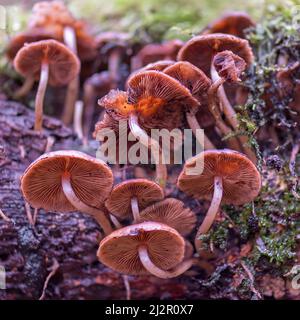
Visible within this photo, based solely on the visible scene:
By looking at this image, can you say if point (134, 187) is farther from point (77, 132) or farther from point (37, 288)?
point (77, 132)

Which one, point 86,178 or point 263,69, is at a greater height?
point 263,69

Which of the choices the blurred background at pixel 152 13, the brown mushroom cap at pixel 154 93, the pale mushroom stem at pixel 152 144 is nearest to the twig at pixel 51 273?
the pale mushroom stem at pixel 152 144

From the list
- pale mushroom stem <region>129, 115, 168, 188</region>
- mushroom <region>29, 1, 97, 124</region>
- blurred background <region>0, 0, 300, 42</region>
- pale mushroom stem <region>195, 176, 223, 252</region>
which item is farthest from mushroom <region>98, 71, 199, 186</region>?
Answer: blurred background <region>0, 0, 300, 42</region>

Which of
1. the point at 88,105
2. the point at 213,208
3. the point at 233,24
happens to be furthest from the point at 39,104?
the point at 233,24

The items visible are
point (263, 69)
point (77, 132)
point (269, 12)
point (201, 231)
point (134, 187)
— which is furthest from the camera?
point (269, 12)

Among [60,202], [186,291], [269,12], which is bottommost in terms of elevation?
[186,291]

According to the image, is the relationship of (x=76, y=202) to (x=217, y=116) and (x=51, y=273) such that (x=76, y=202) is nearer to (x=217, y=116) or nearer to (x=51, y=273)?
(x=51, y=273)

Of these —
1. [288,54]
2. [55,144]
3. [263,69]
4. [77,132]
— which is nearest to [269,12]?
[288,54]
